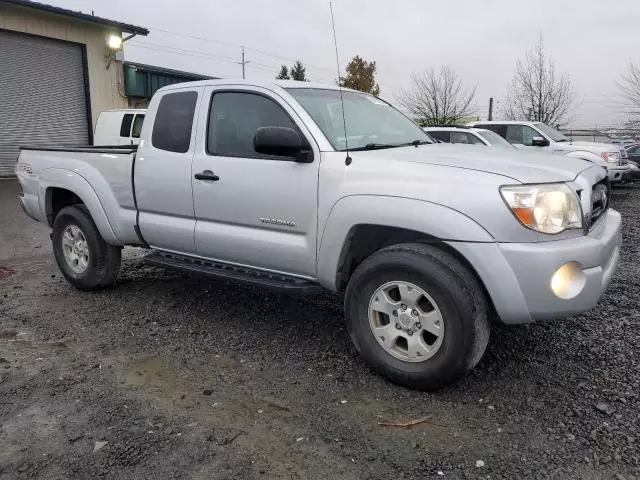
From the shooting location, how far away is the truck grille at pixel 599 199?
133 inches

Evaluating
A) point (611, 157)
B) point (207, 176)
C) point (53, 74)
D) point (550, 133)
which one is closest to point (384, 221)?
point (207, 176)

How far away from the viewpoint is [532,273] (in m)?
2.93

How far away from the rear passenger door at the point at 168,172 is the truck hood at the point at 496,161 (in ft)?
5.01

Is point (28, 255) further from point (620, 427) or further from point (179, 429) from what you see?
point (620, 427)

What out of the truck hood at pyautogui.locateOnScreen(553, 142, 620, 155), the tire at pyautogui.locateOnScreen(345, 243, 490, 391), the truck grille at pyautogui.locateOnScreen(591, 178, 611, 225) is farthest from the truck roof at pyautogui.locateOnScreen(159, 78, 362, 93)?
the truck hood at pyautogui.locateOnScreen(553, 142, 620, 155)

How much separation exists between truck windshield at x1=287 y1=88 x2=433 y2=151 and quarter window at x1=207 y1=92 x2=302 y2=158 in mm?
208

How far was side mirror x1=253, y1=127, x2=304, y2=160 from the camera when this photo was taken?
352 cm

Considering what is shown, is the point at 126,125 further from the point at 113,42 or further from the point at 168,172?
the point at 168,172

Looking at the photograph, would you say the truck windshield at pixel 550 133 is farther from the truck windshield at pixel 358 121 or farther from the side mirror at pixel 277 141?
the side mirror at pixel 277 141

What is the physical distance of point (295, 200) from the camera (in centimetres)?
369

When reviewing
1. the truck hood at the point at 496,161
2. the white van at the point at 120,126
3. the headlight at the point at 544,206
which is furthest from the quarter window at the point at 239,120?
the white van at the point at 120,126

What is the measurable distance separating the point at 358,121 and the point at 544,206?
1668mm

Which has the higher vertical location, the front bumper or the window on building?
the window on building

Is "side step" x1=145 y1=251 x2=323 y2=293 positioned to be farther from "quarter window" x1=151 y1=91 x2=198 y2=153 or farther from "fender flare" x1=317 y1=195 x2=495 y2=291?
"quarter window" x1=151 y1=91 x2=198 y2=153
